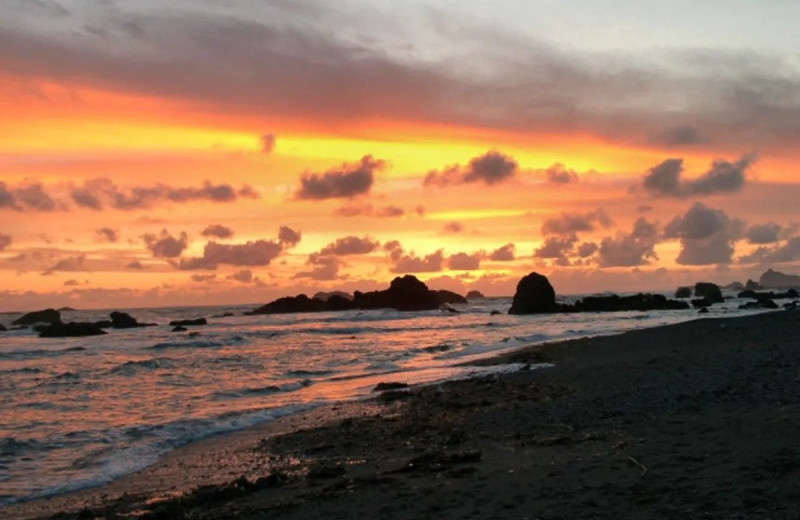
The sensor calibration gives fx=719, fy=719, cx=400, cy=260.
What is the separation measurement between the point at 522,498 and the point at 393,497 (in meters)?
1.87

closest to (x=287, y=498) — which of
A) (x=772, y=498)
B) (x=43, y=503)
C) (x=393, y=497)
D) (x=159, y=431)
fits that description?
(x=393, y=497)

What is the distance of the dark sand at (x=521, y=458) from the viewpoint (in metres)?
8.48

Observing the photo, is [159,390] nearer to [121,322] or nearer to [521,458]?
[521,458]

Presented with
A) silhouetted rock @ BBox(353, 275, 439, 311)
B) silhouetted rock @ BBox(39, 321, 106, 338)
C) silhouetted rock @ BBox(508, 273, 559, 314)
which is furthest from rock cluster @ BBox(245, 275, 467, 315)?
silhouetted rock @ BBox(39, 321, 106, 338)

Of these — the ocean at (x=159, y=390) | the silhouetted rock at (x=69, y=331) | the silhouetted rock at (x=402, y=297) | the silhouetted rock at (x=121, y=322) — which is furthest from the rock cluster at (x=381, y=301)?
the ocean at (x=159, y=390)

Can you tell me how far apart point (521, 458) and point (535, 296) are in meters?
92.4

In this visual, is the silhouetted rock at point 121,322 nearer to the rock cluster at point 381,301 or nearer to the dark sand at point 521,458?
the rock cluster at point 381,301

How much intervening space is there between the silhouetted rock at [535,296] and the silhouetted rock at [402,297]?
112ft

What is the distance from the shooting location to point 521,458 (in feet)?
37.3

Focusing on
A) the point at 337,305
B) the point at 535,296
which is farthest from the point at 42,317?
the point at 535,296

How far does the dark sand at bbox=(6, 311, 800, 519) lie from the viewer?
334 inches

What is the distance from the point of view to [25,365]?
41.5 meters

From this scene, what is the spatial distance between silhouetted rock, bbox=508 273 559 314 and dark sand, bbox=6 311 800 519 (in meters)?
80.6

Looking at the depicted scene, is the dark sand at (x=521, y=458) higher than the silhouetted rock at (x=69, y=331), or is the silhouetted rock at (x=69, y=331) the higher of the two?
the silhouetted rock at (x=69, y=331)
